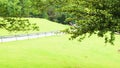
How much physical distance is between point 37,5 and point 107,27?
979 cm

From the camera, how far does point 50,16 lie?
138000mm

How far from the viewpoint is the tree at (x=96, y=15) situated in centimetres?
2608

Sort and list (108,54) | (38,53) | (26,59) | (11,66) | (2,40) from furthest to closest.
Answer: (2,40) < (108,54) < (38,53) < (26,59) < (11,66)

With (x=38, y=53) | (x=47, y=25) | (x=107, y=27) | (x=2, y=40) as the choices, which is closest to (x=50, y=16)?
(x=47, y=25)

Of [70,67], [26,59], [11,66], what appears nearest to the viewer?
[11,66]

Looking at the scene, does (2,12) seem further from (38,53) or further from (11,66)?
(38,53)

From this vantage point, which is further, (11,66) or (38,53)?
(38,53)

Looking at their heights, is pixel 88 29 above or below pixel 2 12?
below

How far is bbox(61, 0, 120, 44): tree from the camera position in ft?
85.6

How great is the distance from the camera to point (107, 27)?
87.3 feet

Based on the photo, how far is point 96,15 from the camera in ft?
88.6

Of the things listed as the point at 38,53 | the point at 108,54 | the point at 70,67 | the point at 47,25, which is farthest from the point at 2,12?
the point at 47,25

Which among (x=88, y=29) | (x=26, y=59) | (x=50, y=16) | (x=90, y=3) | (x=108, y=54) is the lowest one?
(x=50, y=16)

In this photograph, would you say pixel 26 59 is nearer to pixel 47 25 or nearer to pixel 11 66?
pixel 11 66
